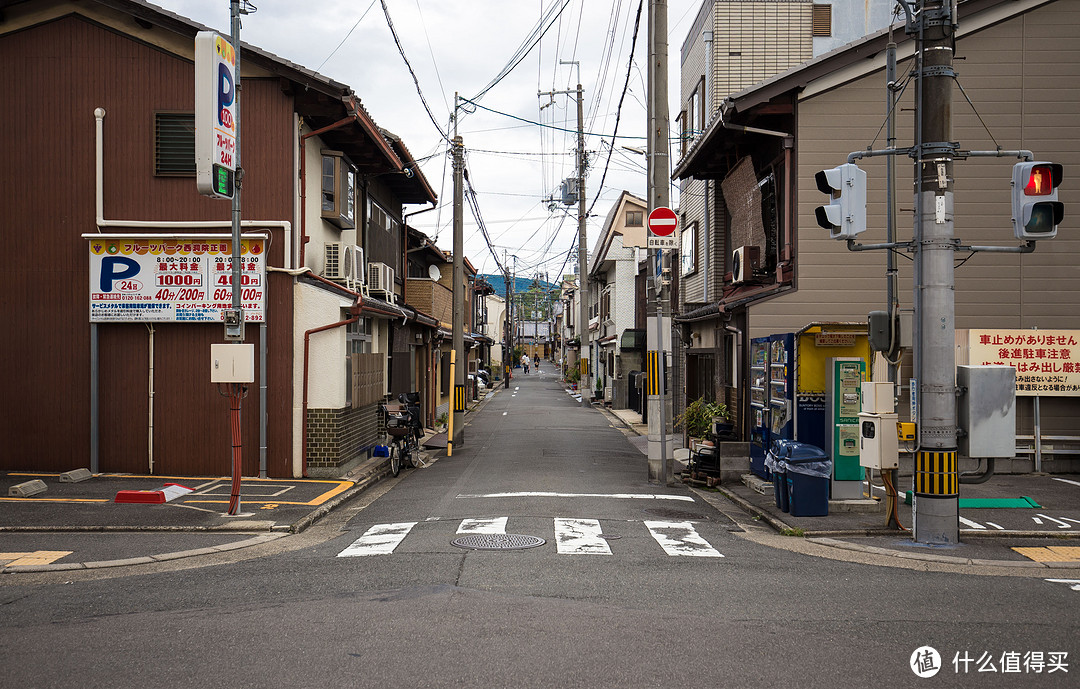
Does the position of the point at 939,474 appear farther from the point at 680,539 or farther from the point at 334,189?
the point at 334,189

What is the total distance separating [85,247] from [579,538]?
10785mm

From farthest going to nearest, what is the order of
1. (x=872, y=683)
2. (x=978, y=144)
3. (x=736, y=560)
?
1. (x=978, y=144)
2. (x=736, y=560)
3. (x=872, y=683)

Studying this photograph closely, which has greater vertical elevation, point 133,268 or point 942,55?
point 942,55

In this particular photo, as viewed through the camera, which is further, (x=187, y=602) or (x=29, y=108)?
(x=29, y=108)

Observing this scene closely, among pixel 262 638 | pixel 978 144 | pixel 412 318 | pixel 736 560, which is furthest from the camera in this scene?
pixel 412 318

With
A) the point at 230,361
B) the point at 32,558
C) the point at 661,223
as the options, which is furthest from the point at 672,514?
the point at 32,558

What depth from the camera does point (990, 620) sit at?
6.55m

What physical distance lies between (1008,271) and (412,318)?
1394cm

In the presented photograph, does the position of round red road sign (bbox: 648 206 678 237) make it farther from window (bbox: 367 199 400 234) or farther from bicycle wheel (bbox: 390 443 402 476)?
window (bbox: 367 199 400 234)

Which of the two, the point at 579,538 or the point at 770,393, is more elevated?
the point at 770,393

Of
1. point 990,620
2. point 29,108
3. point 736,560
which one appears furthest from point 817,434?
point 29,108

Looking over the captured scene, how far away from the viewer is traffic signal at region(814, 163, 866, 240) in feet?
31.8

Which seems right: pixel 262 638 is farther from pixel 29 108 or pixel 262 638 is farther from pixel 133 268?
pixel 29 108

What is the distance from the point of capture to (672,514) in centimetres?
1220
